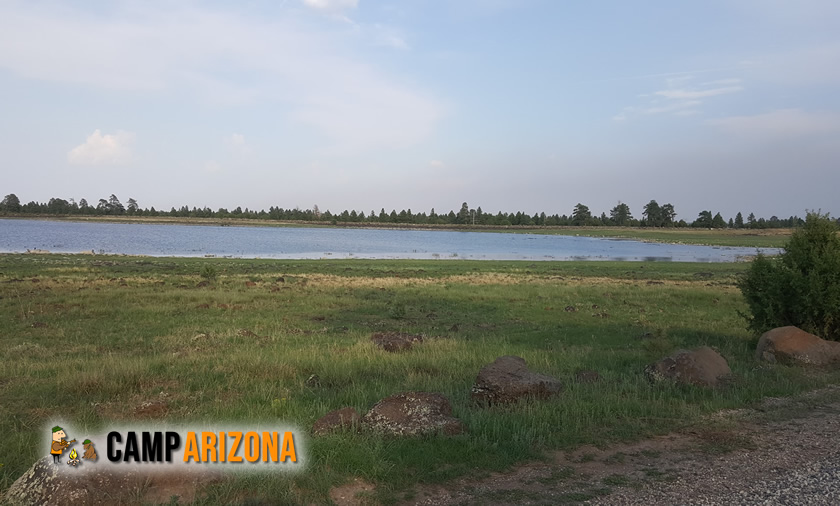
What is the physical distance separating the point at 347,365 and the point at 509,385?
4.08 meters

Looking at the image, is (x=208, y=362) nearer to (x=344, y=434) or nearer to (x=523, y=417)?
(x=344, y=434)

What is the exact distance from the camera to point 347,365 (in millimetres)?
12000

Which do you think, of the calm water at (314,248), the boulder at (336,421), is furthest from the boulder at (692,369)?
the calm water at (314,248)

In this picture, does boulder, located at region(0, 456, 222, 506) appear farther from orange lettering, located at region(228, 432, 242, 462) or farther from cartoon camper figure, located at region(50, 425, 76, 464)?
orange lettering, located at region(228, 432, 242, 462)

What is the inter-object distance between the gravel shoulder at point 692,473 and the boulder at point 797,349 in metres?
4.92

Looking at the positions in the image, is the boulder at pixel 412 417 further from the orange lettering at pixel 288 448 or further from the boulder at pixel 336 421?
the orange lettering at pixel 288 448

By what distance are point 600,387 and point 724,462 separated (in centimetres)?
360

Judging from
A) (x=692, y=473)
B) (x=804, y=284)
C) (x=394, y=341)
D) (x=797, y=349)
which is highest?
(x=804, y=284)

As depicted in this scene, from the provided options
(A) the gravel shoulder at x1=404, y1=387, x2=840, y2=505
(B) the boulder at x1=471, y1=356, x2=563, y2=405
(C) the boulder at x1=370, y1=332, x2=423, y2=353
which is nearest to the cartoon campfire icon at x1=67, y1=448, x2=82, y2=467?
(A) the gravel shoulder at x1=404, y1=387, x2=840, y2=505

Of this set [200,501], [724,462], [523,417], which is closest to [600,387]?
[523,417]

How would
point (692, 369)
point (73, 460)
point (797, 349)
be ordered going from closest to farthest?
point (73, 460) → point (692, 369) → point (797, 349)

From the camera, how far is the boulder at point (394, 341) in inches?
559

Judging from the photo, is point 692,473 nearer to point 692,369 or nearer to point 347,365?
point 692,369

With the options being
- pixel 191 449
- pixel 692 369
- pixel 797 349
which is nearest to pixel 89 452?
pixel 191 449
